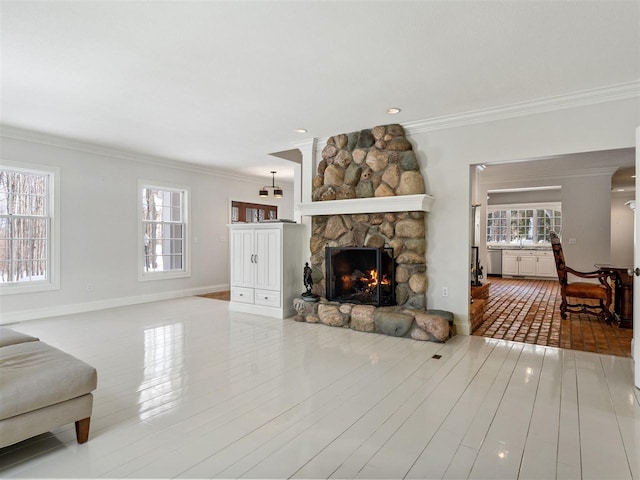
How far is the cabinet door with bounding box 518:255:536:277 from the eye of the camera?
A: 405 inches

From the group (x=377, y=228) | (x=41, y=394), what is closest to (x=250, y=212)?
(x=377, y=228)

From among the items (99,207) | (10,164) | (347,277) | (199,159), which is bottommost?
(347,277)

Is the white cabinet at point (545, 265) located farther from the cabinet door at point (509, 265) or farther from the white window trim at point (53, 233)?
the white window trim at point (53, 233)

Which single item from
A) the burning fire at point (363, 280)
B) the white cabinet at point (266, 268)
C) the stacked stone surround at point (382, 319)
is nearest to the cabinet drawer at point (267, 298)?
the white cabinet at point (266, 268)

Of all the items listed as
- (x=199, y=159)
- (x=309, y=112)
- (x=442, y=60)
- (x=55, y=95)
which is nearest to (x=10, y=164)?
(x=55, y=95)

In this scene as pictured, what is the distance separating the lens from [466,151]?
173 inches

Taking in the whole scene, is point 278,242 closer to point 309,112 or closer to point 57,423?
point 309,112

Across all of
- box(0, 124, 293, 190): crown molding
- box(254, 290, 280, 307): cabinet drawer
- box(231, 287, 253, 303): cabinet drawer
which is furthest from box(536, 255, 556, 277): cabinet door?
box(231, 287, 253, 303): cabinet drawer

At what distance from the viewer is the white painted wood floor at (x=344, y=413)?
6.11 feet

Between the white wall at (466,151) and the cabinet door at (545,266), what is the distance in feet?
23.3

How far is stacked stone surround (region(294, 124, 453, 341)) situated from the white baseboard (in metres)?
3.06

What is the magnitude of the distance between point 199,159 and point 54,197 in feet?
7.63

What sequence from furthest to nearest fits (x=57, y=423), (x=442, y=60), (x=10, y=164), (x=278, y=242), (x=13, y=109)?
1. (x=278, y=242)
2. (x=10, y=164)
3. (x=13, y=109)
4. (x=442, y=60)
5. (x=57, y=423)

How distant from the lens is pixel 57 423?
6.41 ft
